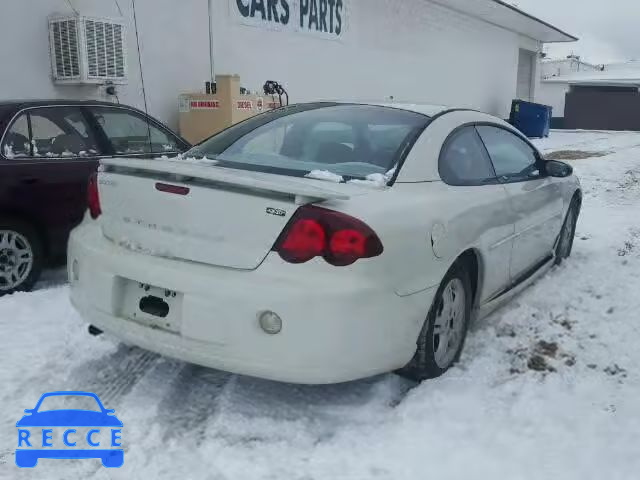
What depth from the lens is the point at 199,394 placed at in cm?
312

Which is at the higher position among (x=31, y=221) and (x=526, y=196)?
(x=526, y=196)

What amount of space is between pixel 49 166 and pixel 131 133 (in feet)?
3.13

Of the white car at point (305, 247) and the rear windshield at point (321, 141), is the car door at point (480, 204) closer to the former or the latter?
the white car at point (305, 247)

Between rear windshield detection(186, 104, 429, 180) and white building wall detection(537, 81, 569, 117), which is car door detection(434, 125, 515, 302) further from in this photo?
white building wall detection(537, 81, 569, 117)

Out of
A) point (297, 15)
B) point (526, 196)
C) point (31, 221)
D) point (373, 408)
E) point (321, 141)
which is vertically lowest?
point (373, 408)

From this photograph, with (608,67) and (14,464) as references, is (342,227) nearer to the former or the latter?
(14,464)

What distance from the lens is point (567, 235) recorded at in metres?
5.50

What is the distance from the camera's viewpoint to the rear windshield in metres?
3.27

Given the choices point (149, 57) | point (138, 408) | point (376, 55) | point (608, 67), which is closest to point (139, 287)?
point (138, 408)

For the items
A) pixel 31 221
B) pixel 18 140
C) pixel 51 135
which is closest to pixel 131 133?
pixel 51 135

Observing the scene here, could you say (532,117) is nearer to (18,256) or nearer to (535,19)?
(535,19)

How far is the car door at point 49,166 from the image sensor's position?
4.63 meters

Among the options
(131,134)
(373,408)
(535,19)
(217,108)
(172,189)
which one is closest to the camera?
(172,189)

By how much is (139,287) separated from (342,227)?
990mm
